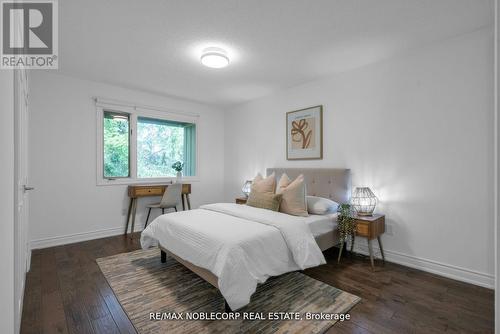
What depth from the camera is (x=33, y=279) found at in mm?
2391

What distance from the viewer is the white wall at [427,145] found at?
2.30 m

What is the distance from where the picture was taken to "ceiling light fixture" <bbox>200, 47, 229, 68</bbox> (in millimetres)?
2697

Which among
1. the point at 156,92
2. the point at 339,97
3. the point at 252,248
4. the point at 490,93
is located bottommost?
the point at 252,248

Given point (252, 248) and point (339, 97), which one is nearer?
point (252, 248)

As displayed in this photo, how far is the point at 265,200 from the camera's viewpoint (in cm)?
297

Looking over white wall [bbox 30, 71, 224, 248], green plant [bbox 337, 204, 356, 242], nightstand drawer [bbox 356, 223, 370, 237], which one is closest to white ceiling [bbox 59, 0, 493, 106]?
white wall [bbox 30, 71, 224, 248]

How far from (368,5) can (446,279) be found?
9.06 ft

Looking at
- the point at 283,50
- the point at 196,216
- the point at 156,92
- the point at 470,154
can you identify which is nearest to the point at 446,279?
the point at 470,154

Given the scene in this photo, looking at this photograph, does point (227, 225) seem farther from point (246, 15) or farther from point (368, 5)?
point (368, 5)

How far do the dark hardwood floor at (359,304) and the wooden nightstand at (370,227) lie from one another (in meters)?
0.37

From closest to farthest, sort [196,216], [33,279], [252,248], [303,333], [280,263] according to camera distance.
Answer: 1. [303,333]
2. [252,248]
3. [280,263]
4. [33,279]
5. [196,216]

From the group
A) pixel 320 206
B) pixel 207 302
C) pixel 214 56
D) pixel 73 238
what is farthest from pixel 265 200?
pixel 73 238

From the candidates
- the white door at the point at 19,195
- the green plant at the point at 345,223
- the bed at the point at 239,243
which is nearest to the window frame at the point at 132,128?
the bed at the point at 239,243

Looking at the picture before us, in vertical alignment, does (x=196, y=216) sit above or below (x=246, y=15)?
below
